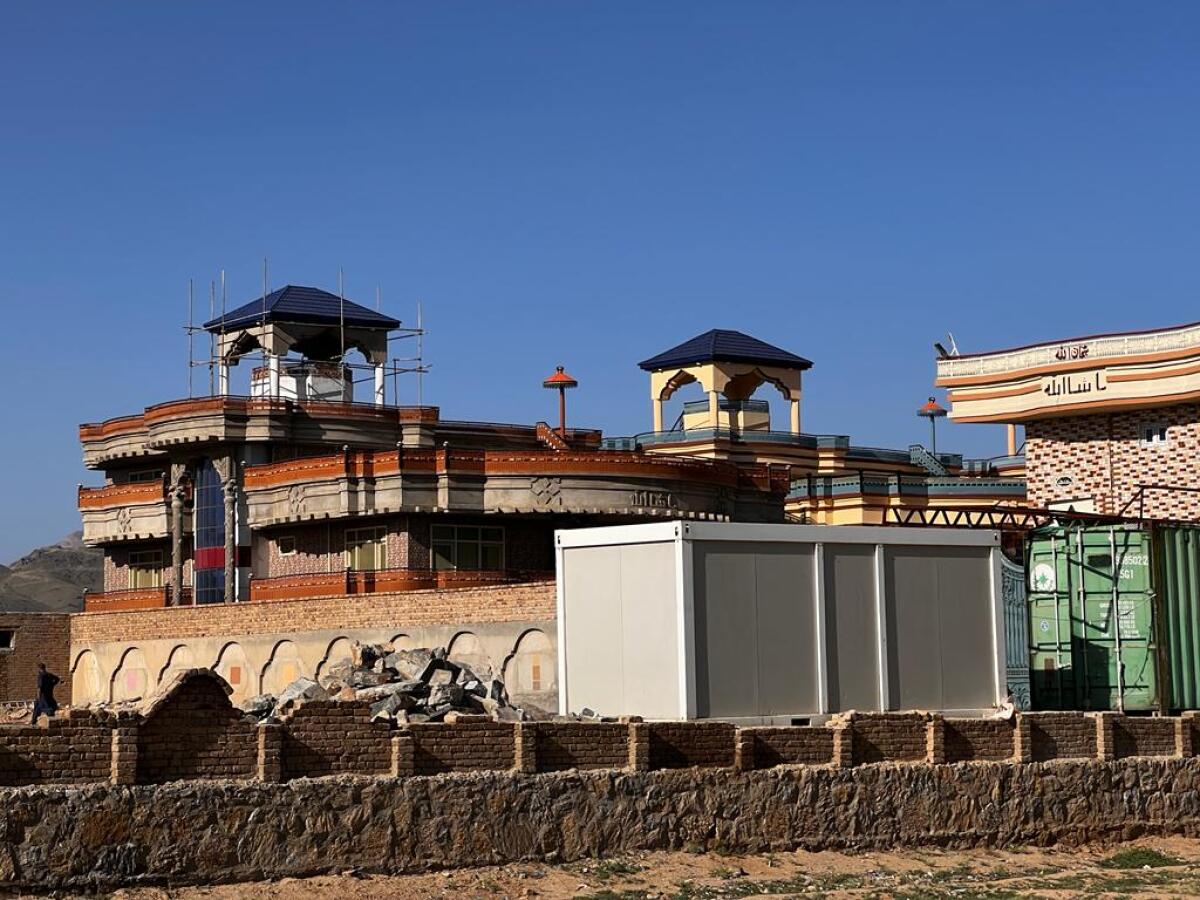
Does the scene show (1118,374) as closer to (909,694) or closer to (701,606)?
(909,694)

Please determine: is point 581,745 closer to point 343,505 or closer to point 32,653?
point 343,505

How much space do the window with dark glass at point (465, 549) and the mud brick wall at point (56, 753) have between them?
30348mm

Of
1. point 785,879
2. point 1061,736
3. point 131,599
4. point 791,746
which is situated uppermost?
point 131,599

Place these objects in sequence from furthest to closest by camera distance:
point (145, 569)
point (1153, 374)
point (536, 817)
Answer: point (145, 569), point (1153, 374), point (536, 817)

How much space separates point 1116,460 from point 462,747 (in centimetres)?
2943

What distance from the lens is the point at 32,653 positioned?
58.6 m

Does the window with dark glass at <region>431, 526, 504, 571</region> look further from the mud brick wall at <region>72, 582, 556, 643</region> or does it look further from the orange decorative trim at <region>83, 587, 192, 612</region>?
the orange decorative trim at <region>83, 587, 192, 612</region>

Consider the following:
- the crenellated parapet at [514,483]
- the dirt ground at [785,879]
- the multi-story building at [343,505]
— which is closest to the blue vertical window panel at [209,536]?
the multi-story building at [343,505]

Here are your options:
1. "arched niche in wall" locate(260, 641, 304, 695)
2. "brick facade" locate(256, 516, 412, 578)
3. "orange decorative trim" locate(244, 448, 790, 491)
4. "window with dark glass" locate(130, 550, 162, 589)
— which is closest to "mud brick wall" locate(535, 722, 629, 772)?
Result: "arched niche in wall" locate(260, 641, 304, 695)

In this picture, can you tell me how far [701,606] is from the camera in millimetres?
25953

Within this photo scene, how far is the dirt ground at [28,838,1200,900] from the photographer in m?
20.8

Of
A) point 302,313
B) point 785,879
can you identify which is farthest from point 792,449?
point 785,879

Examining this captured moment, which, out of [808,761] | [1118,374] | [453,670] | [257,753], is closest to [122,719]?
[257,753]

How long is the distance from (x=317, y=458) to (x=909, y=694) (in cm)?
2690
